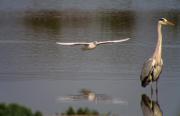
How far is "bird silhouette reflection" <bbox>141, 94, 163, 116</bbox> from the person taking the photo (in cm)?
1228

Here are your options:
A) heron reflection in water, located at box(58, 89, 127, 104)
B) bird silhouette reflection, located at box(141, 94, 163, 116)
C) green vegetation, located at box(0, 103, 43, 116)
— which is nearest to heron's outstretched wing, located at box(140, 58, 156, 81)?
bird silhouette reflection, located at box(141, 94, 163, 116)

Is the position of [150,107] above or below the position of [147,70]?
below

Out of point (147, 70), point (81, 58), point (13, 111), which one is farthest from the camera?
point (81, 58)

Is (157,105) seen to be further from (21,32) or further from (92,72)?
(21,32)

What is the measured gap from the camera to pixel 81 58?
56.9 ft

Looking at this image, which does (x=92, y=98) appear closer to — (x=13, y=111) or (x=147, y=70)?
(x=147, y=70)

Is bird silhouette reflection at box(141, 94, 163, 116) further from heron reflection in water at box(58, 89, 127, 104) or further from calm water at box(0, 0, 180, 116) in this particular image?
heron reflection in water at box(58, 89, 127, 104)

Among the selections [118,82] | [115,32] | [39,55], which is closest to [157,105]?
[118,82]

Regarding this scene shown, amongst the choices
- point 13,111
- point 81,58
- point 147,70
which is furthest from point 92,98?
point 81,58

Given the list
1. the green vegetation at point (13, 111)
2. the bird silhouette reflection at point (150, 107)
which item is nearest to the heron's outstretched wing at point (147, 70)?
the bird silhouette reflection at point (150, 107)

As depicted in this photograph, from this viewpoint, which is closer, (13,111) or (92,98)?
(13,111)

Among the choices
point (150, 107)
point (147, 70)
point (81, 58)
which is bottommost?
point (81, 58)

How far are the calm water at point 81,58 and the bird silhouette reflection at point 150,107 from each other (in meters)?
0.09

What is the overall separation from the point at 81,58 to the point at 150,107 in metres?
4.78
